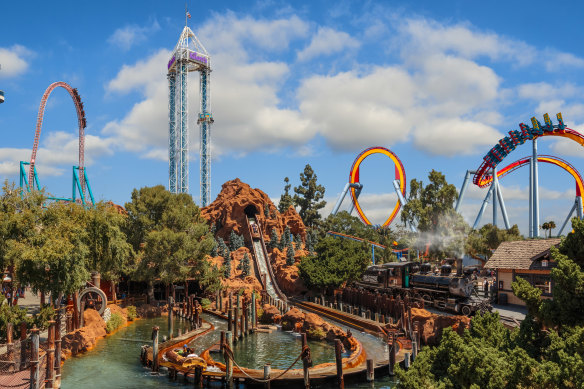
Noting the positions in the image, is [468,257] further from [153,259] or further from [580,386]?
[580,386]

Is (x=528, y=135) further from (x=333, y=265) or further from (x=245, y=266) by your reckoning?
(x=245, y=266)

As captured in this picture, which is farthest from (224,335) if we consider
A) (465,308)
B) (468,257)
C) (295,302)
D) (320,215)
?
(320,215)

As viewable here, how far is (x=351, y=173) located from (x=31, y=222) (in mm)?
61461

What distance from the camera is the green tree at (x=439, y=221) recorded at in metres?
53.9

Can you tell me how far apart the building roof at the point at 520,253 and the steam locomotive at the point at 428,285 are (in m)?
3.57

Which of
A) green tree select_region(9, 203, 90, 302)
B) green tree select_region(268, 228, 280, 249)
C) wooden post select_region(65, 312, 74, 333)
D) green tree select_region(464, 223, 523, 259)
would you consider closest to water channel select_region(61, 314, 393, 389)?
wooden post select_region(65, 312, 74, 333)

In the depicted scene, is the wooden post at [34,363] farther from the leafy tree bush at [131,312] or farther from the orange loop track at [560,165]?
the orange loop track at [560,165]

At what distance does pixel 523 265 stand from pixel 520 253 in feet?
5.72

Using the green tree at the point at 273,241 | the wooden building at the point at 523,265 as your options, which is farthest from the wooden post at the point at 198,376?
the green tree at the point at 273,241

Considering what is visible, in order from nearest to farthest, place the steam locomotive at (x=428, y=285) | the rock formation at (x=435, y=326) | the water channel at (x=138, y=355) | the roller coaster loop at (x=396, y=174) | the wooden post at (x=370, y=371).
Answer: the wooden post at (x=370, y=371)
the water channel at (x=138, y=355)
the rock formation at (x=435, y=326)
the steam locomotive at (x=428, y=285)
the roller coaster loop at (x=396, y=174)

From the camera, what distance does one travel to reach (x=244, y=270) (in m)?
51.5

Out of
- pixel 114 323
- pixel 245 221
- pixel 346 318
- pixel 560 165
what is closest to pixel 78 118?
pixel 245 221

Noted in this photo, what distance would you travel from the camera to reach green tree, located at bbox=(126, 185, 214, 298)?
41.1 m

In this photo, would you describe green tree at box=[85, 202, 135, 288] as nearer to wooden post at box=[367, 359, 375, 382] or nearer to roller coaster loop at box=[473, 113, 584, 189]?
wooden post at box=[367, 359, 375, 382]
